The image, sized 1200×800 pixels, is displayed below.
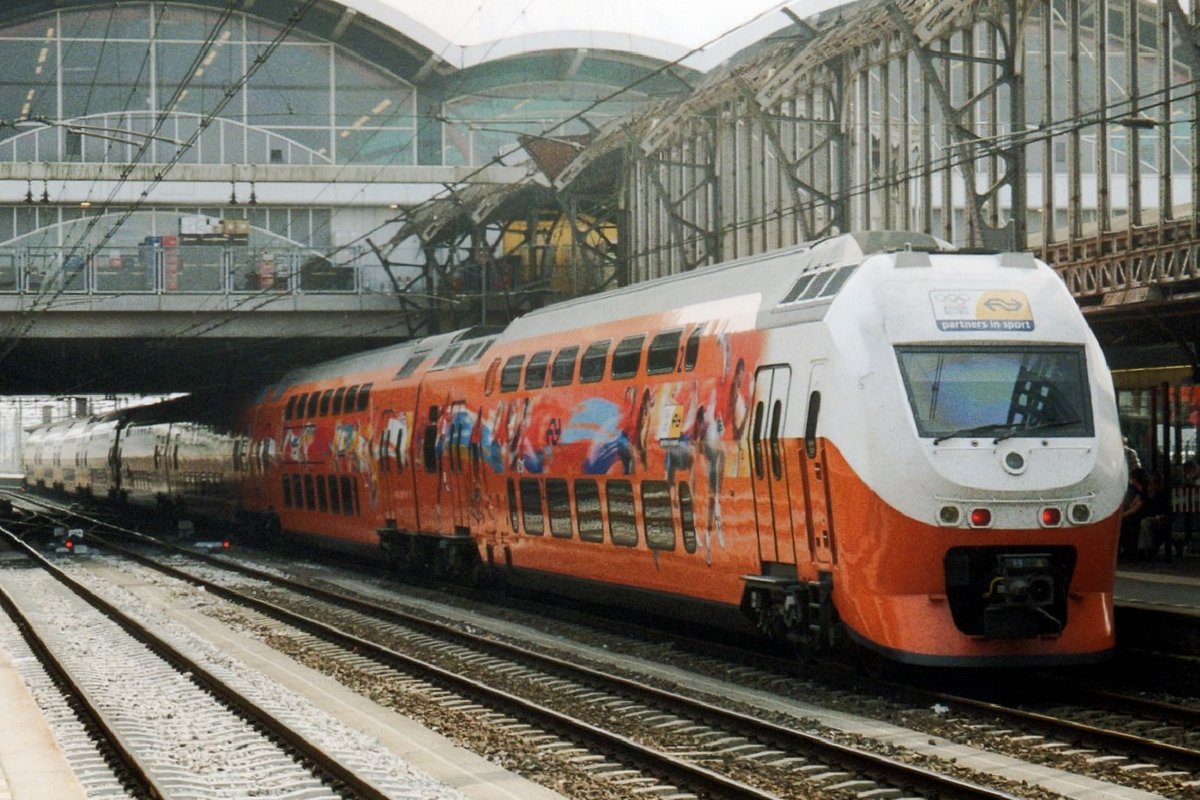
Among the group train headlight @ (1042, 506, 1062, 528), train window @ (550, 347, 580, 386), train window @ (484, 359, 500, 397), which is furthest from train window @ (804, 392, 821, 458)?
train window @ (484, 359, 500, 397)

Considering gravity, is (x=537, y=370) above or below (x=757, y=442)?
above

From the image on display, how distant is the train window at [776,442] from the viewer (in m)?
14.2

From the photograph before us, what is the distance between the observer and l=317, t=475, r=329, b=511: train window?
99.8ft

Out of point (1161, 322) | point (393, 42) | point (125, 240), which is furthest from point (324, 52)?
point (1161, 322)

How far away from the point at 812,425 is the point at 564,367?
597 centimetres

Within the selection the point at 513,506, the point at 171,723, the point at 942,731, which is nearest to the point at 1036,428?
the point at 942,731

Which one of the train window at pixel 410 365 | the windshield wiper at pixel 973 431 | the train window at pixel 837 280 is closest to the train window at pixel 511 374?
the train window at pixel 410 365

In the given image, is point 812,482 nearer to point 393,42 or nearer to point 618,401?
point 618,401

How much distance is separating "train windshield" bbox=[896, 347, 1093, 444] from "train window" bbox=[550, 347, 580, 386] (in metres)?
6.36

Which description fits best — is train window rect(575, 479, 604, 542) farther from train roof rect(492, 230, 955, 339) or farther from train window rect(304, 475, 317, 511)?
train window rect(304, 475, 317, 511)

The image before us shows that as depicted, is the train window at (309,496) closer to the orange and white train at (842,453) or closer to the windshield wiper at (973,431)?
the orange and white train at (842,453)

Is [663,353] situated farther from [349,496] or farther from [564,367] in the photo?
[349,496]

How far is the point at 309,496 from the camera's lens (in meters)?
31.6

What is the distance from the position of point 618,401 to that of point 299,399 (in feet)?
52.8
